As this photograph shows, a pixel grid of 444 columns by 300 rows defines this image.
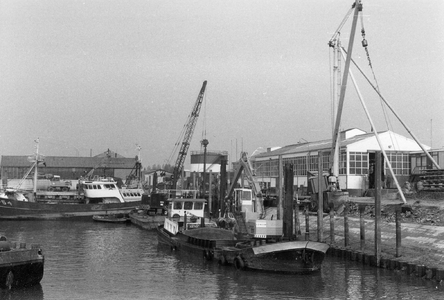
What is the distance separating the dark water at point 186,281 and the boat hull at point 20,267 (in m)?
0.36

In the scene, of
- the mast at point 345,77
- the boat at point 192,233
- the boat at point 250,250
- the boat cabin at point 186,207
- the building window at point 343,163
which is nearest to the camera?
the boat at point 250,250

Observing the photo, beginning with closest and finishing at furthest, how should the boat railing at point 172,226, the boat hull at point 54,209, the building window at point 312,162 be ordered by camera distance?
the boat railing at point 172,226
the building window at point 312,162
the boat hull at point 54,209

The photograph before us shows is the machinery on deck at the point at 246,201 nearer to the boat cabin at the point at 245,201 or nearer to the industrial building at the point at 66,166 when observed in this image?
the boat cabin at the point at 245,201

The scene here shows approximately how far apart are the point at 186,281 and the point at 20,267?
7.40 metres

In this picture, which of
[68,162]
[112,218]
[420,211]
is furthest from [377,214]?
[68,162]

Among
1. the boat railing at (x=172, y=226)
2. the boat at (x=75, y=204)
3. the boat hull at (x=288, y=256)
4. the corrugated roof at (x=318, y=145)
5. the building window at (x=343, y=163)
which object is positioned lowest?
the boat hull at (x=288, y=256)

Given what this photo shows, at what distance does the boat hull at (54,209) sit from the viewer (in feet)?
193

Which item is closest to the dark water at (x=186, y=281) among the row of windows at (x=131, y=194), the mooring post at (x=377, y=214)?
the mooring post at (x=377, y=214)

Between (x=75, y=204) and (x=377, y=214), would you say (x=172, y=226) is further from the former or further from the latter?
(x=75, y=204)

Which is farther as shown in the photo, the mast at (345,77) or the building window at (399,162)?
the building window at (399,162)

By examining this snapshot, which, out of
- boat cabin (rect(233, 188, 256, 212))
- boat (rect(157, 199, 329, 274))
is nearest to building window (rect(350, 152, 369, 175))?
boat cabin (rect(233, 188, 256, 212))

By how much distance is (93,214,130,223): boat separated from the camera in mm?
57781

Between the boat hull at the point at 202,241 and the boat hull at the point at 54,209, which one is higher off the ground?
the boat hull at the point at 54,209

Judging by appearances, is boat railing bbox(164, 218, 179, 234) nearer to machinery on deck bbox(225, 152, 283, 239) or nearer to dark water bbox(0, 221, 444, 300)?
dark water bbox(0, 221, 444, 300)
